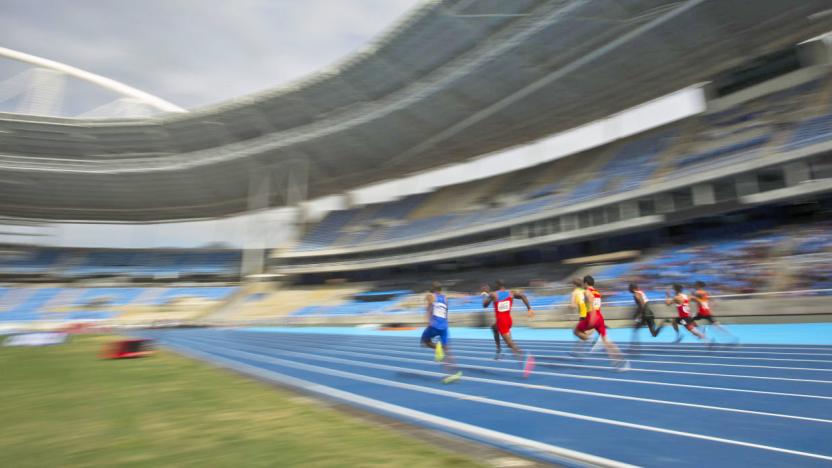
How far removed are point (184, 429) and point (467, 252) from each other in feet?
91.0

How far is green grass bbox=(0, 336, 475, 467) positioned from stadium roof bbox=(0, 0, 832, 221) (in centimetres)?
2252

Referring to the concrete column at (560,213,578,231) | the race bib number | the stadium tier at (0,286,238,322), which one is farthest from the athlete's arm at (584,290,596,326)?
the stadium tier at (0,286,238,322)

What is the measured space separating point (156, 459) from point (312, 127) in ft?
109

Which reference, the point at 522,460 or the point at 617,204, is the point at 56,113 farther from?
the point at 522,460

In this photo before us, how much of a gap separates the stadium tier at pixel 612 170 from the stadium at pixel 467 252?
227 millimetres

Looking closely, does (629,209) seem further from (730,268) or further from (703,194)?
(730,268)

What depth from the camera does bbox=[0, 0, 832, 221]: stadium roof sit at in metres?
22.7

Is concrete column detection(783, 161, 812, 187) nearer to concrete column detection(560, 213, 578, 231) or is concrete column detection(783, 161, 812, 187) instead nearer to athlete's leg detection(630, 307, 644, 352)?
concrete column detection(560, 213, 578, 231)

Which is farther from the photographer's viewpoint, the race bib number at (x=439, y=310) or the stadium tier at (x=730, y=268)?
the stadium tier at (x=730, y=268)

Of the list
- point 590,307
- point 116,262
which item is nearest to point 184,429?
point 590,307

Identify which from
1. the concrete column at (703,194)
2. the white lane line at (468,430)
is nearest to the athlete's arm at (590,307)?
the white lane line at (468,430)

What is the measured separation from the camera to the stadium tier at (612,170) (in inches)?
781

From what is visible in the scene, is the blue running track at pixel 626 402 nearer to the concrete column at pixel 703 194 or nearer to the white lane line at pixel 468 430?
the white lane line at pixel 468 430

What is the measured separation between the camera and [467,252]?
3095 cm
